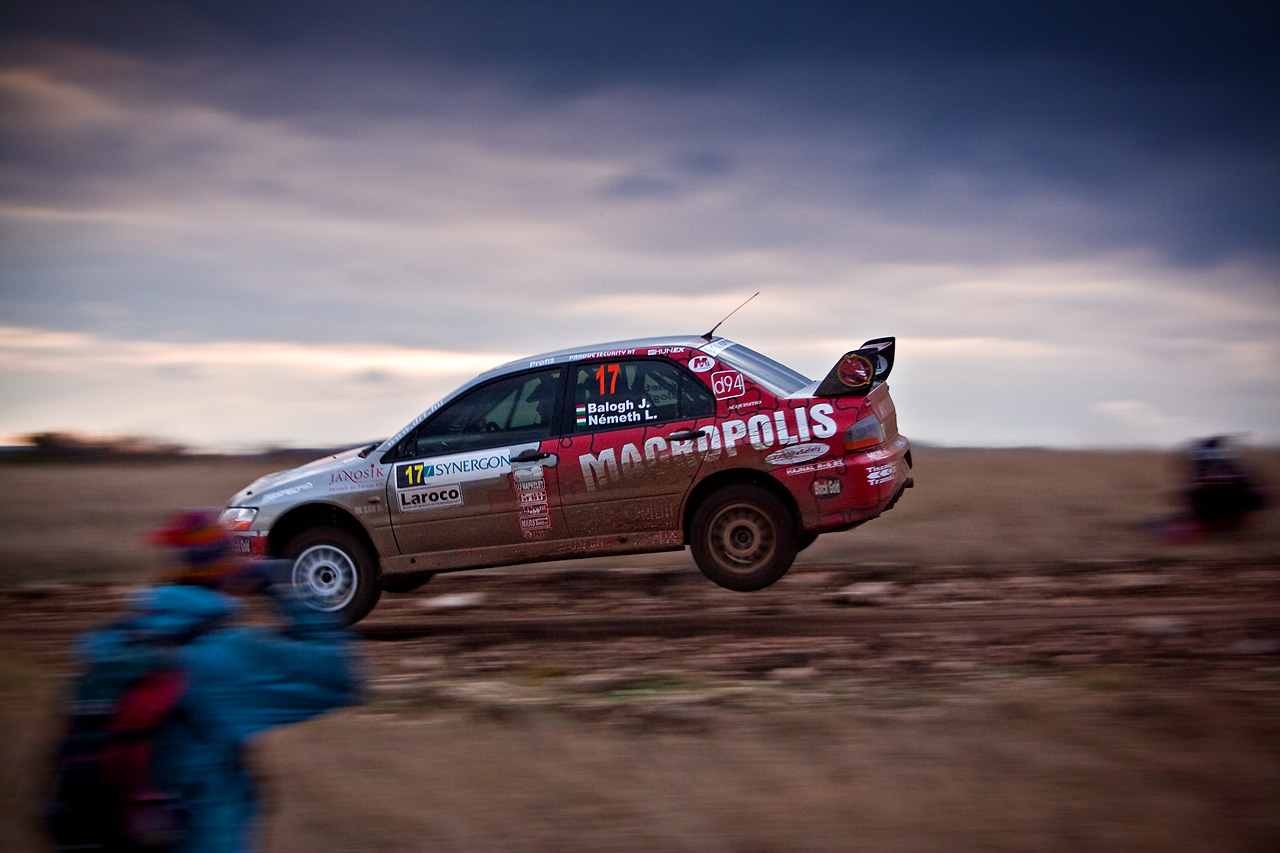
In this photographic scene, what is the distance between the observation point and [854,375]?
7.93 meters

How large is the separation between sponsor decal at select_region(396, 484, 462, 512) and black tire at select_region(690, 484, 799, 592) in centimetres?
179

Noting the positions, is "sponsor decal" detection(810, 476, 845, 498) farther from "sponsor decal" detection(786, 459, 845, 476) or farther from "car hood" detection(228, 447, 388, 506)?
"car hood" detection(228, 447, 388, 506)

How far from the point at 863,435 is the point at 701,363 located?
127cm

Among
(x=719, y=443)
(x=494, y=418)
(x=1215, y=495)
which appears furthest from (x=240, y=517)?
(x=1215, y=495)

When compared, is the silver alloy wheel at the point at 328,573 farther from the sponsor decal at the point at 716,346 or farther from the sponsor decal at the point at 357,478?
the sponsor decal at the point at 716,346

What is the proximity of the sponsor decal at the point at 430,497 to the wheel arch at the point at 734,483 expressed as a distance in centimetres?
171

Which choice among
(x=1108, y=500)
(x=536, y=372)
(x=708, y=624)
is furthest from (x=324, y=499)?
(x=1108, y=500)

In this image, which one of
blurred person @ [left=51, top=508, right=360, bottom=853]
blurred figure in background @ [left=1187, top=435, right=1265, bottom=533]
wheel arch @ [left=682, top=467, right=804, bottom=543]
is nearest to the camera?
blurred person @ [left=51, top=508, right=360, bottom=853]

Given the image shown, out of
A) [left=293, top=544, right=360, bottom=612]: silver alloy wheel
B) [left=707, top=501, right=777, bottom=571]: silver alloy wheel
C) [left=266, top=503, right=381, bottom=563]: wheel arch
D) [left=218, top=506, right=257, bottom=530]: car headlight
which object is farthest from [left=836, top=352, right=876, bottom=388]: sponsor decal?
[left=218, top=506, right=257, bottom=530]: car headlight

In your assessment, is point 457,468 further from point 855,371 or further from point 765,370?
point 855,371

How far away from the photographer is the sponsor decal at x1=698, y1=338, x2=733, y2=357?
26.8 feet

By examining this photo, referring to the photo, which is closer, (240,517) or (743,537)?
(743,537)

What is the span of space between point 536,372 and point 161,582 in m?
5.48

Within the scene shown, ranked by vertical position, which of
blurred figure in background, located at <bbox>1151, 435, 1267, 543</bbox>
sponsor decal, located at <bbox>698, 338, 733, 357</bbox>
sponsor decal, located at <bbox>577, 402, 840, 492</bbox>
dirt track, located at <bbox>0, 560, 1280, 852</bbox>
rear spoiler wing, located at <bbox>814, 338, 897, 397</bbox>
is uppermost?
sponsor decal, located at <bbox>698, 338, 733, 357</bbox>
